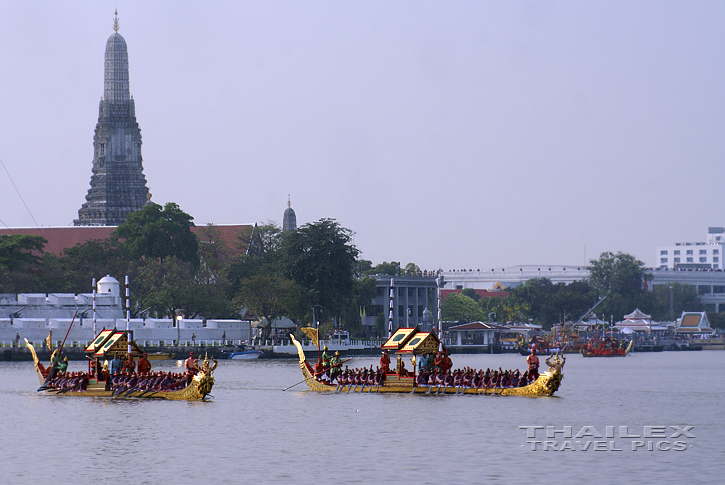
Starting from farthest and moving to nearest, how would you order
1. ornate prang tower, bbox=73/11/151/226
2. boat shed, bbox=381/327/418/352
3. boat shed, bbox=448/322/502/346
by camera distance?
ornate prang tower, bbox=73/11/151/226 → boat shed, bbox=448/322/502/346 → boat shed, bbox=381/327/418/352

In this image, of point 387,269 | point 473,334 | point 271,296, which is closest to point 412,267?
point 387,269

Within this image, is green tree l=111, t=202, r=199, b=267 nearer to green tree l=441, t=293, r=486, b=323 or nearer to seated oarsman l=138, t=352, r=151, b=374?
green tree l=441, t=293, r=486, b=323

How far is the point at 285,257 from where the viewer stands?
104m

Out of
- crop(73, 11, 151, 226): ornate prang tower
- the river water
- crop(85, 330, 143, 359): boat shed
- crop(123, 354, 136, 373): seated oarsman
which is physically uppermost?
crop(73, 11, 151, 226): ornate prang tower

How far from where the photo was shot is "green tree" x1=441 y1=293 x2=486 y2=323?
152m

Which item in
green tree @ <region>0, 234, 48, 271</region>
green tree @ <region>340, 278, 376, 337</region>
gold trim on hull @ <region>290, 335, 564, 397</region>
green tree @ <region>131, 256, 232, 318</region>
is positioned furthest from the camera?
green tree @ <region>340, 278, 376, 337</region>

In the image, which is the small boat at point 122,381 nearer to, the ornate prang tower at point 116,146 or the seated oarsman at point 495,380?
the seated oarsman at point 495,380

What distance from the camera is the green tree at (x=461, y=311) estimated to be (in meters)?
152

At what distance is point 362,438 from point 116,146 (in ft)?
399

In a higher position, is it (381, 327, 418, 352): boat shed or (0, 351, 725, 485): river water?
(381, 327, 418, 352): boat shed

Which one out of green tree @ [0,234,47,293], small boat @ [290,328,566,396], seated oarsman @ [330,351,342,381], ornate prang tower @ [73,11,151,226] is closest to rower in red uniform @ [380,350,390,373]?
small boat @ [290,328,566,396]

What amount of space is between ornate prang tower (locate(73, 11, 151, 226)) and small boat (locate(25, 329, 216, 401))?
10105cm

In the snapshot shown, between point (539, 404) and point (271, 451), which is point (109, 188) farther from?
point (271, 451)

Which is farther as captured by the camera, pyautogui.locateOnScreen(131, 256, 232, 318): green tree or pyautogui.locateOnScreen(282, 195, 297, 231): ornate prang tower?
pyautogui.locateOnScreen(282, 195, 297, 231): ornate prang tower
